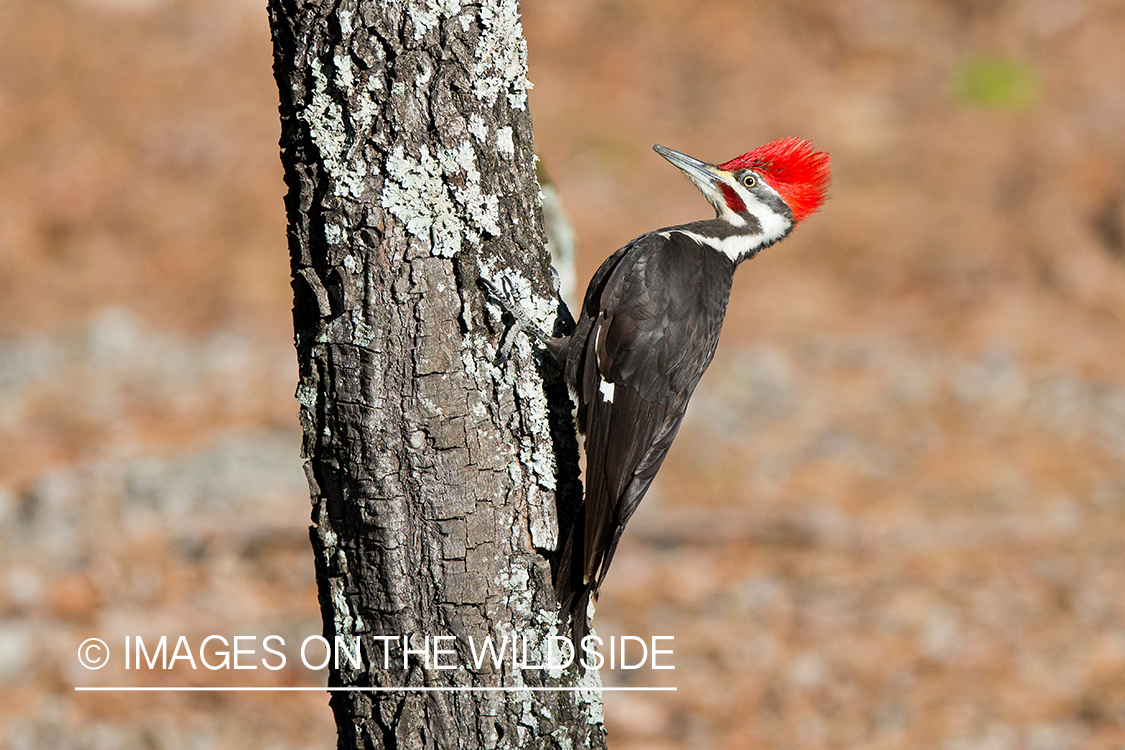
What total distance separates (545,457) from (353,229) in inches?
23.2

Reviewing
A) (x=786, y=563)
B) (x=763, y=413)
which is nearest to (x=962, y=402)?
(x=763, y=413)

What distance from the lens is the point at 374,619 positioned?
80.6 inches

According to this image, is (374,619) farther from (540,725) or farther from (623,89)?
(623,89)

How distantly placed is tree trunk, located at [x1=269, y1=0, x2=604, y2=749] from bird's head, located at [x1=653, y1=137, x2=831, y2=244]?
3.94ft

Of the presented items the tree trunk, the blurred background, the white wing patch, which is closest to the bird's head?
the white wing patch

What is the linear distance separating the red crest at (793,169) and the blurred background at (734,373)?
1.71 meters

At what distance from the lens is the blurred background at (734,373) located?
3768 mm

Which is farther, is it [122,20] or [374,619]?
[122,20]

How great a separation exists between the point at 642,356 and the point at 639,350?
0.02 meters

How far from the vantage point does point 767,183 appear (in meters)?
3.21

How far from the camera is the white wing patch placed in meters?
2.55

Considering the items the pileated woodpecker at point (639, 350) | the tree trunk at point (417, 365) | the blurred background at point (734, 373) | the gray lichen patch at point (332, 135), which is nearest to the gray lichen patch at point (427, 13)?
the tree trunk at point (417, 365)

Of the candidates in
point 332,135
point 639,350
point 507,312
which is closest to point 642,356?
point 639,350

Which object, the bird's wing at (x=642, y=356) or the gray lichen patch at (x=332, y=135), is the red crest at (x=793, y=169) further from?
the gray lichen patch at (x=332, y=135)
